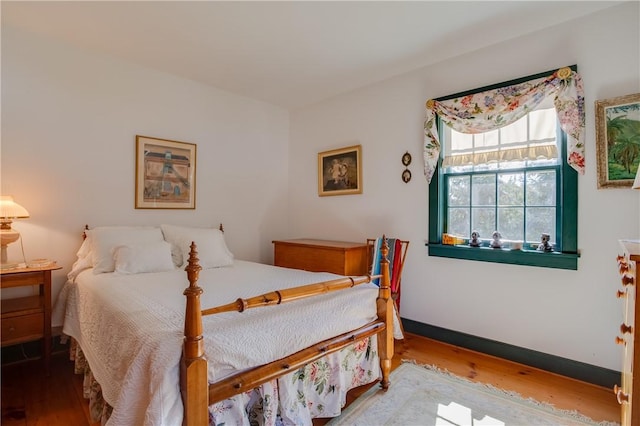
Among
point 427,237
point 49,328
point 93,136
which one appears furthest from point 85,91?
point 427,237

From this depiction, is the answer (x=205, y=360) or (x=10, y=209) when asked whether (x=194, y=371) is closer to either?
(x=205, y=360)

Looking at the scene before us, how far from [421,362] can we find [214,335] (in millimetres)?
1846

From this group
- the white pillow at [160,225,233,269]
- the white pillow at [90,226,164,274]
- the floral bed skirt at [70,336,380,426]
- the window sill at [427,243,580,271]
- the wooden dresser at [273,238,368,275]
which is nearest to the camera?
the floral bed skirt at [70,336,380,426]

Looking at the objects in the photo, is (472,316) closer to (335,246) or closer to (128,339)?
(335,246)

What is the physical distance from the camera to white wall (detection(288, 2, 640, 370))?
7.08 feet

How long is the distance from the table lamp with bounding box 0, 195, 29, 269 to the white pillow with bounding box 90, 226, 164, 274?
45cm

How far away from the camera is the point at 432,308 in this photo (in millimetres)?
3018

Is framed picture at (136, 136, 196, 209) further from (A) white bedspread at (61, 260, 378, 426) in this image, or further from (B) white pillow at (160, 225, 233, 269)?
(A) white bedspread at (61, 260, 378, 426)

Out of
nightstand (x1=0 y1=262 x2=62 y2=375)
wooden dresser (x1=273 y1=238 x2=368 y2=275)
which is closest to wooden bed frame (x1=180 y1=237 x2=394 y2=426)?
wooden dresser (x1=273 y1=238 x2=368 y2=275)

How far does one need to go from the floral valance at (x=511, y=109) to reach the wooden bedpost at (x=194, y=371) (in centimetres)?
243

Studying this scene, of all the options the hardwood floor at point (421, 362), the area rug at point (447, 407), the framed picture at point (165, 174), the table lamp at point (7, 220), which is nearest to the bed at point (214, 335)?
the area rug at point (447, 407)

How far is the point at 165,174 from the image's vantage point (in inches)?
127

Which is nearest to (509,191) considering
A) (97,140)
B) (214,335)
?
(214,335)

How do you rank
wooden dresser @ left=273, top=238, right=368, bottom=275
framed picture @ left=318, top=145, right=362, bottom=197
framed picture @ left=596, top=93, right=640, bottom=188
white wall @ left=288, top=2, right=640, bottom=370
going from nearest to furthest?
framed picture @ left=596, top=93, right=640, bottom=188 < white wall @ left=288, top=2, right=640, bottom=370 < wooden dresser @ left=273, top=238, right=368, bottom=275 < framed picture @ left=318, top=145, right=362, bottom=197
